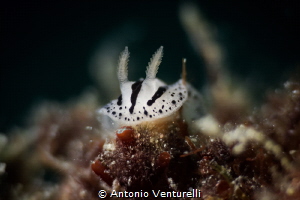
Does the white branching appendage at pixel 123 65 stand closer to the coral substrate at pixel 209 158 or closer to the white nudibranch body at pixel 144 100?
the white nudibranch body at pixel 144 100

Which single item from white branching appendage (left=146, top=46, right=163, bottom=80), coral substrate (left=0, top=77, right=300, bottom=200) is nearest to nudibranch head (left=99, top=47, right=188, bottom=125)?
white branching appendage (left=146, top=46, right=163, bottom=80)

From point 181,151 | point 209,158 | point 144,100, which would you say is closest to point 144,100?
point 144,100

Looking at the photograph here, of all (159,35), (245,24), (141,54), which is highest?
(159,35)

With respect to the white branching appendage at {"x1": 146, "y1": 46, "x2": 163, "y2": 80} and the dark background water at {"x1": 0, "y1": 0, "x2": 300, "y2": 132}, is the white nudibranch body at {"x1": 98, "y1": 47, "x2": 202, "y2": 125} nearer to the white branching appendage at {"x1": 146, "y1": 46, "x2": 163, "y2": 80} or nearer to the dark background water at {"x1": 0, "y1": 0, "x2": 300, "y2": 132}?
the white branching appendage at {"x1": 146, "y1": 46, "x2": 163, "y2": 80}

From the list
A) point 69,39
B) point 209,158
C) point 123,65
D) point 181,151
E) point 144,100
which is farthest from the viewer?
point 69,39

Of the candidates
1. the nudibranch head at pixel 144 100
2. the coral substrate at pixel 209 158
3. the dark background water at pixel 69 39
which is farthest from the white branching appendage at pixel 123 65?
the dark background water at pixel 69 39

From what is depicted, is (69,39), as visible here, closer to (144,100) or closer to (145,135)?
(144,100)

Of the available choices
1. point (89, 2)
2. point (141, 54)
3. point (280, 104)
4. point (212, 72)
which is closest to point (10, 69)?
point (89, 2)

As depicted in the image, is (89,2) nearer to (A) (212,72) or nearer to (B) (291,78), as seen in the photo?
(A) (212,72)
